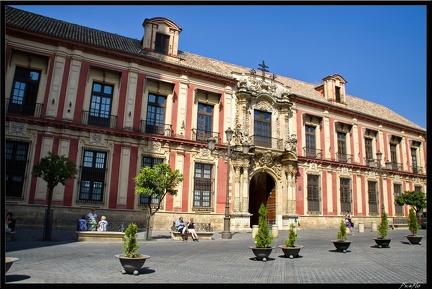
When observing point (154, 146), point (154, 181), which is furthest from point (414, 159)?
point (154, 181)

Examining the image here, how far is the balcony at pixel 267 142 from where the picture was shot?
78.7 ft

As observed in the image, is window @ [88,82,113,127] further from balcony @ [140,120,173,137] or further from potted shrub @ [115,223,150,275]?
potted shrub @ [115,223,150,275]

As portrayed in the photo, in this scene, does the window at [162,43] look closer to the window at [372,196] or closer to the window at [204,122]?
the window at [204,122]

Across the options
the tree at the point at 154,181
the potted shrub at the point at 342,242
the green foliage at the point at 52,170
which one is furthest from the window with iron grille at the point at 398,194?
the green foliage at the point at 52,170

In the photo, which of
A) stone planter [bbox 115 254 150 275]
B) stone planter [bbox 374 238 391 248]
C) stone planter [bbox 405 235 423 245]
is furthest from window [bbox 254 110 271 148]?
stone planter [bbox 115 254 150 275]

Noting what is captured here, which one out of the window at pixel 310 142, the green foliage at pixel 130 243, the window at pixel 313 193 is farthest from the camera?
the window at pixel 310 142

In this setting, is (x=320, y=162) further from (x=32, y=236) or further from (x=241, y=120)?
(x=32, y=236)

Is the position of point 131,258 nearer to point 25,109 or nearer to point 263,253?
point 263,253

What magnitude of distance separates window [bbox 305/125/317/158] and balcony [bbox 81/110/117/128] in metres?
15.6

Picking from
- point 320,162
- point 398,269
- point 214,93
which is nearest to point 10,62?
point 214,93

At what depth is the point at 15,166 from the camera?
1708cm

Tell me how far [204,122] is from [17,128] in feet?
36.9

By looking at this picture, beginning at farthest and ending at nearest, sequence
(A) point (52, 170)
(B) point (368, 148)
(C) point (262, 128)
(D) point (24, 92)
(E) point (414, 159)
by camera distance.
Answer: (E) point (414, 159), (B) point (368, 148), (C) point (262, 128), (D) point (24, 92), (A) point (52, 170)

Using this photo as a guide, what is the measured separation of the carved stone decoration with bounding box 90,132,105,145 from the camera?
18859mm
